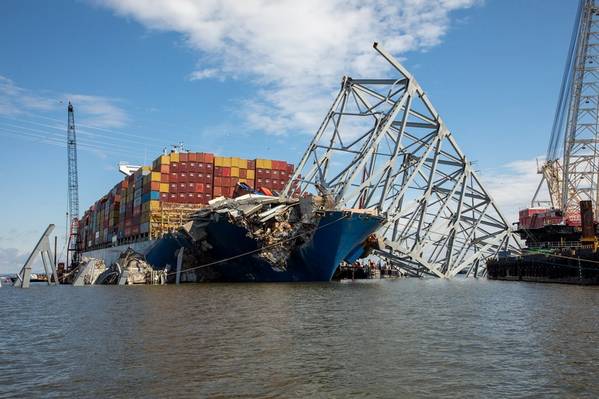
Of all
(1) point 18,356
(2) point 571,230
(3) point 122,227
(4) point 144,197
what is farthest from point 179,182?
(1) point 18,356

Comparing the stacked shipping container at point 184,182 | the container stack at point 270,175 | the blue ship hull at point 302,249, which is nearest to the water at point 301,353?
the blue ship hull at point 302,249

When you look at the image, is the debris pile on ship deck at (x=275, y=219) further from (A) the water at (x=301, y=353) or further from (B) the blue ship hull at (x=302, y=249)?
(A) the water at (x=301, y=353)

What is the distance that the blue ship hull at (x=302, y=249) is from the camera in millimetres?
50625

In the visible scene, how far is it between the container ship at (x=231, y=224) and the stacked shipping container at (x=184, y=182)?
0.15 metres

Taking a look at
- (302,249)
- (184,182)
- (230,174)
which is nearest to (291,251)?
(302,249)

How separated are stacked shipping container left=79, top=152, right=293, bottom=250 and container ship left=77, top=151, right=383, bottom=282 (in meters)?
0.15

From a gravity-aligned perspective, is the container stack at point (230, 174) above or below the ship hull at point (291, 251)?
above

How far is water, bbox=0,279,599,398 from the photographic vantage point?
42.4ft

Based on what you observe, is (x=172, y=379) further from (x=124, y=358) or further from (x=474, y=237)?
(x=474, y=237)

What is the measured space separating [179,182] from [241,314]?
194 feet

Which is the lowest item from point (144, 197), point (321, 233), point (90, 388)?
point (90, 388)

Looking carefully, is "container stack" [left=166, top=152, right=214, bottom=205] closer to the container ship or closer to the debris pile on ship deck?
the container ship

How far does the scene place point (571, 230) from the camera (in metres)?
73.5

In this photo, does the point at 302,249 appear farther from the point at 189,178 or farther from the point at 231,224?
the point at 189,178
